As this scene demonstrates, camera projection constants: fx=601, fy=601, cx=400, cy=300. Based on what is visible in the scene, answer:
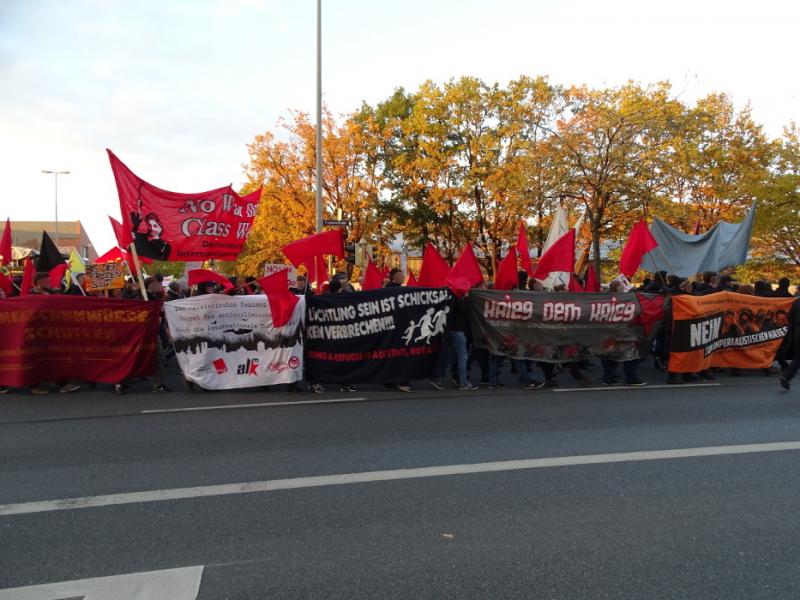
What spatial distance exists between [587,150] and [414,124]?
1081 centimetres

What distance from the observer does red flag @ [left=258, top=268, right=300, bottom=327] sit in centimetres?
900

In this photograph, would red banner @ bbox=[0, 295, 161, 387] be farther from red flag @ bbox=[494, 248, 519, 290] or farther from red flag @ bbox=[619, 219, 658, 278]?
red flag @ bbox=[619, 219, 658, 278]

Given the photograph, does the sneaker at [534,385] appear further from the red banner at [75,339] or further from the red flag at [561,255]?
the red banner at [75,339]

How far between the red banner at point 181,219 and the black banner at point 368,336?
2091mm

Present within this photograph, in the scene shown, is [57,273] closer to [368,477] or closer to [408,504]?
[368,477]

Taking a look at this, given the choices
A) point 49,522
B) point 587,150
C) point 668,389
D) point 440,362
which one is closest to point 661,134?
point 587,150

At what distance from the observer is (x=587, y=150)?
21.3 meters

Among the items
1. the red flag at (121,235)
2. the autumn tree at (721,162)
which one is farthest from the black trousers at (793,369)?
the autumn tree at (721,162)

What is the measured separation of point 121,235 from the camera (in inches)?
410

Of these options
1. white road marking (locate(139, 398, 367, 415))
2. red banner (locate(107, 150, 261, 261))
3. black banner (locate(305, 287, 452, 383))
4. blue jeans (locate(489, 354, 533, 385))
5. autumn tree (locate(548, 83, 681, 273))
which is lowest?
white road marking (locate(139, 398, 367, 415))

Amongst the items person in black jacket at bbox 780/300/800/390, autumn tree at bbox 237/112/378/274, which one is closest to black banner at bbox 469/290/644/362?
person in black jacket at bbox 780/300/800/390

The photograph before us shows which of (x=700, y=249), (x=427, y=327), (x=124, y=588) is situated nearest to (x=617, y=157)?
(x=700, y=249)

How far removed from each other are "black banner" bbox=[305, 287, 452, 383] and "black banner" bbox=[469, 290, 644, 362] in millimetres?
1000

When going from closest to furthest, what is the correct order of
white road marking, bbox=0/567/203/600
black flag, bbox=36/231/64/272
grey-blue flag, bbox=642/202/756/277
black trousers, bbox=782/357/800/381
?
1. white road marking, bbox=0/567/203/600
2. black trousers, bbox=782/357/800/381
3. black flag, bbox=36/231/64/272
4. grey-blue flag, bbox=642/202/756/277
